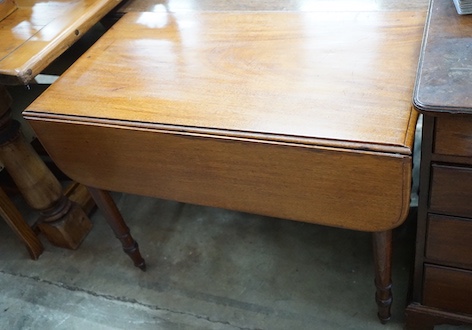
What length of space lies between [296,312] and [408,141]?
755 mm

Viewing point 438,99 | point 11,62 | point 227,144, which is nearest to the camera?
point 438,99

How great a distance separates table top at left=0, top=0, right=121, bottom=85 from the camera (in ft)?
3.84

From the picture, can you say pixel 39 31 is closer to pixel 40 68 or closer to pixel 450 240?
pixel 40 68

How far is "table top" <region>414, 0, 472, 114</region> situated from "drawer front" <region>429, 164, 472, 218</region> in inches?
5.7

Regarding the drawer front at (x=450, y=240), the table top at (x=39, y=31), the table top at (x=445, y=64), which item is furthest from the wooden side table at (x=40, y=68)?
the drawer front at (x=450, y=240)

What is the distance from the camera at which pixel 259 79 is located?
3.41 feet

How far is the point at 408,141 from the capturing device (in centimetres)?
82

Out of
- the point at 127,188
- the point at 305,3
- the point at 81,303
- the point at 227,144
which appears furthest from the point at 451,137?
the point at 81,303

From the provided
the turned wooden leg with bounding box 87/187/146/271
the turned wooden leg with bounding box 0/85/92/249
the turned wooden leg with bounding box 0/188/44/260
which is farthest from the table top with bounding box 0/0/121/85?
the turned wooden leg with bounding box 0/188/44/260

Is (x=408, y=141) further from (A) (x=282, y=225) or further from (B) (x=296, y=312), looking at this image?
(A) (x=282, y=225)

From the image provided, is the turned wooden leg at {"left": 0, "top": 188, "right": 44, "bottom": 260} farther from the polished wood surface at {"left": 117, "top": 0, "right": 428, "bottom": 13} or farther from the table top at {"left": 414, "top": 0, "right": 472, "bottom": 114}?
the table top at {"left": 414, "top": 0, "right": 472, "bottom": 114}

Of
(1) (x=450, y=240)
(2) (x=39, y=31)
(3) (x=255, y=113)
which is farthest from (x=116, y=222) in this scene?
(1) (x=450, y=240)

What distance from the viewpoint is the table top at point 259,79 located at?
90cm

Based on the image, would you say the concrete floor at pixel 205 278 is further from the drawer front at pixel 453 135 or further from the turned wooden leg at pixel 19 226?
the drawer front at pixel 453 135
